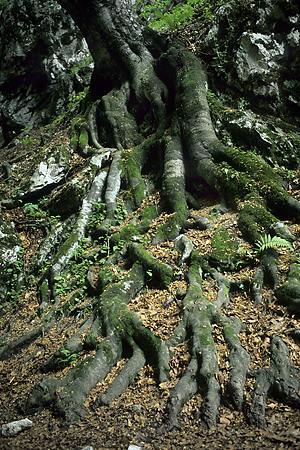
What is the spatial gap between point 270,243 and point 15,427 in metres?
3.84

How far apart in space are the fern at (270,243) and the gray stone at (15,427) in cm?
364

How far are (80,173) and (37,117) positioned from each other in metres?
9.70

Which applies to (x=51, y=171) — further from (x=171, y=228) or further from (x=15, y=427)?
(x=15, y=427)

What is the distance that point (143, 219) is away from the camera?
5.48 meters

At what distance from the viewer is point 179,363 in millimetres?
2879

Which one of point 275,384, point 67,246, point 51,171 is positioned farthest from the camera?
point 51,171

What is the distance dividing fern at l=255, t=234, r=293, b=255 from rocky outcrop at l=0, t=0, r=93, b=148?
570 inches

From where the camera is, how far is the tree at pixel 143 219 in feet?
9.00

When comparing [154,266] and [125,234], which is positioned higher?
[125,234]

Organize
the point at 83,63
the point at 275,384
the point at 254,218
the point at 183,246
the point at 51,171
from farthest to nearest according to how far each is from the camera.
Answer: the point at 83,63 < the point at 51,171 < the point at 183,246 < the point at 254,218 < the point at 275,384

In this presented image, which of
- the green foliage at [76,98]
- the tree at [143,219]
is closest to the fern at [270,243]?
the tree at [143,219]

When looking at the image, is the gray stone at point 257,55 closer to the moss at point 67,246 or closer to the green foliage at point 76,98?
the moss at point 67,246

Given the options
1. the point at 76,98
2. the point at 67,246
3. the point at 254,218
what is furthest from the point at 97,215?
the point at 76,98

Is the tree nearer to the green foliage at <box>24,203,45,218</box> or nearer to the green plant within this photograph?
the green plant
